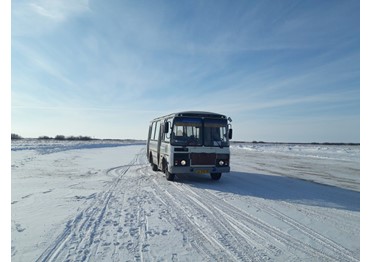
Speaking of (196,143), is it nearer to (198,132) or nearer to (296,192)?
(198,132)

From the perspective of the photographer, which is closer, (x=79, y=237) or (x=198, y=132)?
(x=79, y=237)

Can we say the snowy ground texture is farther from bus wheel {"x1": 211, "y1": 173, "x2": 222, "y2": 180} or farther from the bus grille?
bus wheel {"x1": 211, "y1": 173, "x2": 222, "y2": 180}

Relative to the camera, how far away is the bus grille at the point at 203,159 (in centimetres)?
1130

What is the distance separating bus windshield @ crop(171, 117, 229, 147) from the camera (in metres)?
11.4

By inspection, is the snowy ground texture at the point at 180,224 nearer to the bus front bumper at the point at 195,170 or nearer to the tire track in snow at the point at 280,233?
the tire track in snow at the point at 280,233

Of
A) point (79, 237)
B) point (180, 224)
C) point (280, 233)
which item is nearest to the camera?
point (79, 237)

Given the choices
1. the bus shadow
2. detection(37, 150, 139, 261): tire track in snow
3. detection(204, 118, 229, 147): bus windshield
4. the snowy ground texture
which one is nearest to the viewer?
detection(37, 150, 139, 261): tire track in snow

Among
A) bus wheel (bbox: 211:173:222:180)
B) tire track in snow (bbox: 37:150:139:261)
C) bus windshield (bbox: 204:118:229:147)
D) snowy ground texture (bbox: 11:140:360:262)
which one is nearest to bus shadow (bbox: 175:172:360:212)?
snowy ground texture (bbox: 11:140:360:262)

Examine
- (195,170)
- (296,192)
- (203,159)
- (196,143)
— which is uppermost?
(196,143)

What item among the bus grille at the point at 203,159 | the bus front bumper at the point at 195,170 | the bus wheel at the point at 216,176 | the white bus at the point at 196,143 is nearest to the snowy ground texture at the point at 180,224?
the bus front bumper at the point at 195,170

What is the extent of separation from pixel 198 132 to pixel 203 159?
124cm

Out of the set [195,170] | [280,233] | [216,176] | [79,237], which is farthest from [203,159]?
[79,237]

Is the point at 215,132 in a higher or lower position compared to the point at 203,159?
higher

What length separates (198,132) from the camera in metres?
11.6
